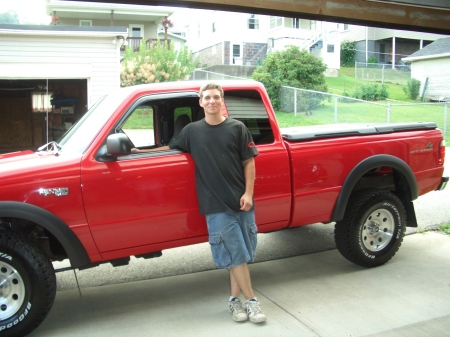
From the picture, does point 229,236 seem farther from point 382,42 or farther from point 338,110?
point 382,42

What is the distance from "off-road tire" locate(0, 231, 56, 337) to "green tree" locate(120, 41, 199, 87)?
19.3 meters

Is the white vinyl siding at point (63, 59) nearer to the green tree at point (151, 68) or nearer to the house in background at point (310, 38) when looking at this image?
the green tree at point (151, 68)

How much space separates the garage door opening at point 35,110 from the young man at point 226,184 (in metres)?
10.7

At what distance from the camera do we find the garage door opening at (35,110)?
14117 mm

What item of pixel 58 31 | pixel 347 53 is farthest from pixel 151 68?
pixel 347 53

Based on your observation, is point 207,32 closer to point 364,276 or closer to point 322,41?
point 322,41

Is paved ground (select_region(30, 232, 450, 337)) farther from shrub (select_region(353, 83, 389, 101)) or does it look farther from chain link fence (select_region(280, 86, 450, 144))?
shrub (select_region(353, 83, 389, 101))

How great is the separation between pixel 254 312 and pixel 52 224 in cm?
174

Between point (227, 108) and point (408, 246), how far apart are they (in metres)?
3.09

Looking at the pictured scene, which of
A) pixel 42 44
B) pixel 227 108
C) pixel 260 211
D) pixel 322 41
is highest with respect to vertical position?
pixel 322 41

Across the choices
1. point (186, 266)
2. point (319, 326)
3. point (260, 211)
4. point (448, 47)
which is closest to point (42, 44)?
point (186, 266)

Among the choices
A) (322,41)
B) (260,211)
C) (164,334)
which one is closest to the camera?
(164,334)

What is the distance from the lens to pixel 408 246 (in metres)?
6.38

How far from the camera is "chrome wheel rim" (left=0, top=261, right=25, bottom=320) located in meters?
3.94
